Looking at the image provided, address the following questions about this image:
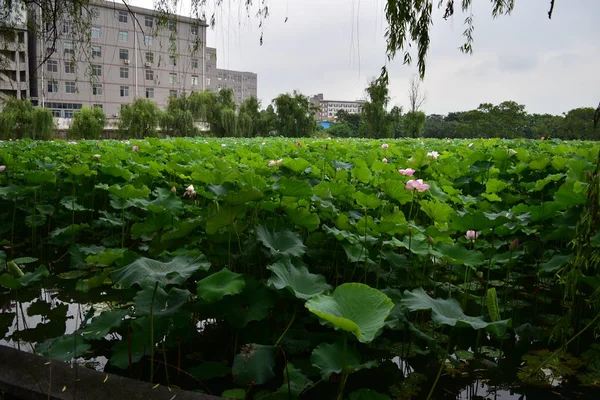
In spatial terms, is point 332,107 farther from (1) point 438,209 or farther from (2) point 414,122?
(1) point 438,209

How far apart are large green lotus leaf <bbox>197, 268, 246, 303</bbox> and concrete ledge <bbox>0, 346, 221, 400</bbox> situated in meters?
0.22

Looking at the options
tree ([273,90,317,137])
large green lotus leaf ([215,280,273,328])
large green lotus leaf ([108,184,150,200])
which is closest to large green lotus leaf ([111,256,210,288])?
large green lotus leaf ([215,280,273,328])

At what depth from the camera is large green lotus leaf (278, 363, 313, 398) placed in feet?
3.63

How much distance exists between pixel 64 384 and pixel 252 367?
1.44 ft

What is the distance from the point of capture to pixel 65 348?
4.26 ft

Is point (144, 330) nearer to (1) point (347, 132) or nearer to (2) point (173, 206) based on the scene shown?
(2) point (173, 206)

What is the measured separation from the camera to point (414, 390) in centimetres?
123

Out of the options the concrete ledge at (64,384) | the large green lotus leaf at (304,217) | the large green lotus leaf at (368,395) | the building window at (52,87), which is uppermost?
the building window at (52,87)

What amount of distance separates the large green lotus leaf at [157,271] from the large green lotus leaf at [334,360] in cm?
37

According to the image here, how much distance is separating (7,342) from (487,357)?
159 cm

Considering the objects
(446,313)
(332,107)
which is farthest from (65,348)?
Answer: (332,107)

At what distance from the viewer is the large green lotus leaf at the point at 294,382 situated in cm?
111

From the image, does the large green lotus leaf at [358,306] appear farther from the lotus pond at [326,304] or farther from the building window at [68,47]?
the building window at [68,47]

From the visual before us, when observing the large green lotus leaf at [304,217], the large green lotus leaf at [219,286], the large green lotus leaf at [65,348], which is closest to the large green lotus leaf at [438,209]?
the large green lotus leaf at [304,217]
